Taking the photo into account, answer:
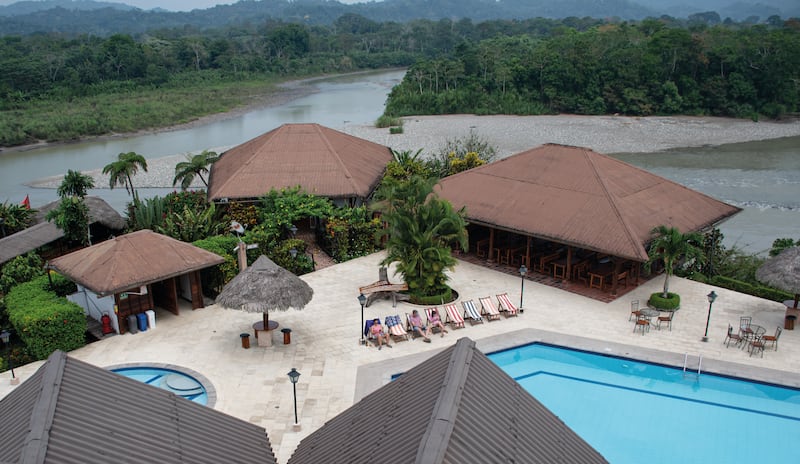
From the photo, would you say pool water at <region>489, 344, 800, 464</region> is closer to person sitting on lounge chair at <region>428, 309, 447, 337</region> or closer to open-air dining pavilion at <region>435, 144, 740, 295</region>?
person sitting on lounge chair at <region>428, 309, 447, 337</region>

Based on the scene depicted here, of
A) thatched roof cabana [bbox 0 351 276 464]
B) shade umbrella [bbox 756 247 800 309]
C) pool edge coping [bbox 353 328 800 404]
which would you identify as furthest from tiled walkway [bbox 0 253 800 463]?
thatched roof cabana [bbox 0 351 276 464]

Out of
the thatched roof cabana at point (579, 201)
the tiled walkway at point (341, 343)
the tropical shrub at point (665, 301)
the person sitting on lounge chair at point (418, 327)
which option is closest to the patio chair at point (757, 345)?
the tiled walkway at point (341, 343)

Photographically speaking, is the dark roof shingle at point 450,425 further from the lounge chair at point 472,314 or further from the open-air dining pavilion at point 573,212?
the open-air dining pavilion at point 573,212

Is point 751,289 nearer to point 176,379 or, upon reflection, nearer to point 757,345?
point 757,345

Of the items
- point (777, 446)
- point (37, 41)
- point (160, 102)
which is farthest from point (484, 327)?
point (37, 41)

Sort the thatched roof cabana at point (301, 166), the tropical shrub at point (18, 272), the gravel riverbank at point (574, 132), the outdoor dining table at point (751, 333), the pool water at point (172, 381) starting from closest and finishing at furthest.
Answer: the pool water at point (172, 381) < the outdoor dining table at point (751, 333) < the tropical shrub at point (18, 272) < the thatched roof cabana at point (301, 166) < the gravel riverbank at point (574, 132)

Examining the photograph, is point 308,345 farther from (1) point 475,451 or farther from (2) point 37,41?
(2) point 37,41

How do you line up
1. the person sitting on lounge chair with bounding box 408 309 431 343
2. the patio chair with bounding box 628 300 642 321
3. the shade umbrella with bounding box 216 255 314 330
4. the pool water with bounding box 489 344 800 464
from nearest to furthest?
the pool water with bounding box 489 344 800 464
the shade umbrella with bounding box 216 255 314 330
the person sitting on lounge chair with bounding box 408 309 431 343
the patio chair with bounding box 628 300 642 321

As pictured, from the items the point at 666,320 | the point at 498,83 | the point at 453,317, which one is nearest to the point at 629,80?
the point at 498,83
